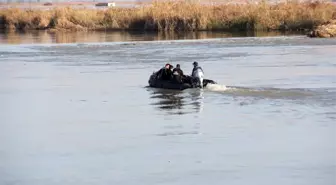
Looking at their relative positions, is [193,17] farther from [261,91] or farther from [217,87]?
[261,91]

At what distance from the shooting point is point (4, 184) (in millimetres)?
12312

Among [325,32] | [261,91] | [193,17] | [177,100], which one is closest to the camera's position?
[177,100]

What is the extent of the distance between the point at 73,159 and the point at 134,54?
88.0 feet

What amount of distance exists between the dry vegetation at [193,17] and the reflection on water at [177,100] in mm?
39211

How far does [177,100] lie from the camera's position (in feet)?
73.6

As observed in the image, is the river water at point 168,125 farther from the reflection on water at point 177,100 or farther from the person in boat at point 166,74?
the person in boat at point 166,74

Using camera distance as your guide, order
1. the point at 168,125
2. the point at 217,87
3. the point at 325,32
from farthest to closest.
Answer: the point at 325,32 < the point at 217,87 < the point at 168,125

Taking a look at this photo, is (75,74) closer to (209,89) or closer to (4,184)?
(209,89)

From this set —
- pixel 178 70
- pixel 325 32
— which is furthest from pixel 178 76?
pixel 325 32

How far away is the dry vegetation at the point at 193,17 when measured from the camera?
6328 centimetres

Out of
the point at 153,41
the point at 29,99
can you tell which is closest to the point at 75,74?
the point at 29,99

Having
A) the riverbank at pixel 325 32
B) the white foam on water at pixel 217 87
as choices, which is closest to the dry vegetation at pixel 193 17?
the riverbank at pixel 325 32

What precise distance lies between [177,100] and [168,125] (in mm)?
4778

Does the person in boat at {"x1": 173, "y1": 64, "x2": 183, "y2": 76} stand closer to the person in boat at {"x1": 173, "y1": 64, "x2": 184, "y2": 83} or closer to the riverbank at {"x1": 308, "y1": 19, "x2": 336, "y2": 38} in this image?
the person in boat at {"x1": 173, "y1": 64, "x2": 184, "y2": 83}
